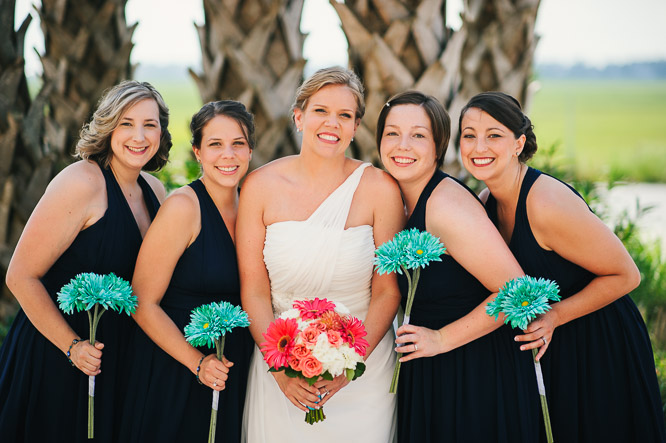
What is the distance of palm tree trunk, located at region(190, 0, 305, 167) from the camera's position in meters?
5.07

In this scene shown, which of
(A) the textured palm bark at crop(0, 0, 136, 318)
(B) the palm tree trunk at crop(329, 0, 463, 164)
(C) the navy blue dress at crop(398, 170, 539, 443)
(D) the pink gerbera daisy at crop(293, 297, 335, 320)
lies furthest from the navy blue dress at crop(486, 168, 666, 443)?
(A) the textured palm bark at crop(0, 0, 136, 318)

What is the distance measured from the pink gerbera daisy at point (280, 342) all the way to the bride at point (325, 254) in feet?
1.92

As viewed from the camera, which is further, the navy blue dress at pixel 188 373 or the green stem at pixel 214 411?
the navy blue dress at pixel 188 373

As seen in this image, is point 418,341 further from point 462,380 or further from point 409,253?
point 409,253

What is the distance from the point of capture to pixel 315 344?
9.61 feet

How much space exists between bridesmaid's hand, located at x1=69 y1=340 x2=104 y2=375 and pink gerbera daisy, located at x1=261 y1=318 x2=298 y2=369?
91cm

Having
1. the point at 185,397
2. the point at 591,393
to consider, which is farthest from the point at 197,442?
the point at 591,393

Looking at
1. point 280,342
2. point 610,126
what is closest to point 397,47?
point 280,342

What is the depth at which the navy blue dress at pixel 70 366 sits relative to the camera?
3449mm

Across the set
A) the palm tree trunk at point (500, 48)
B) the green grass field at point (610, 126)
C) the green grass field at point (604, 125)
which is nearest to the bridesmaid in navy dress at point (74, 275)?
the palm tree trunk at point (500, 48)

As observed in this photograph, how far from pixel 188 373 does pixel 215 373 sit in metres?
0.37

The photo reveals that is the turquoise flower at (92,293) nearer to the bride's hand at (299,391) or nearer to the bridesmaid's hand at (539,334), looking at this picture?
the bride's hand at (299,391)

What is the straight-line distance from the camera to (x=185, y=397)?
3496 mm

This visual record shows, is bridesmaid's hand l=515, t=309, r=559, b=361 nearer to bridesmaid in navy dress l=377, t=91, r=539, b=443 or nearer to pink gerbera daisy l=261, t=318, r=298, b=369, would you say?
bridesmaid in navy dress l=377, t=91, r=539, b=443
